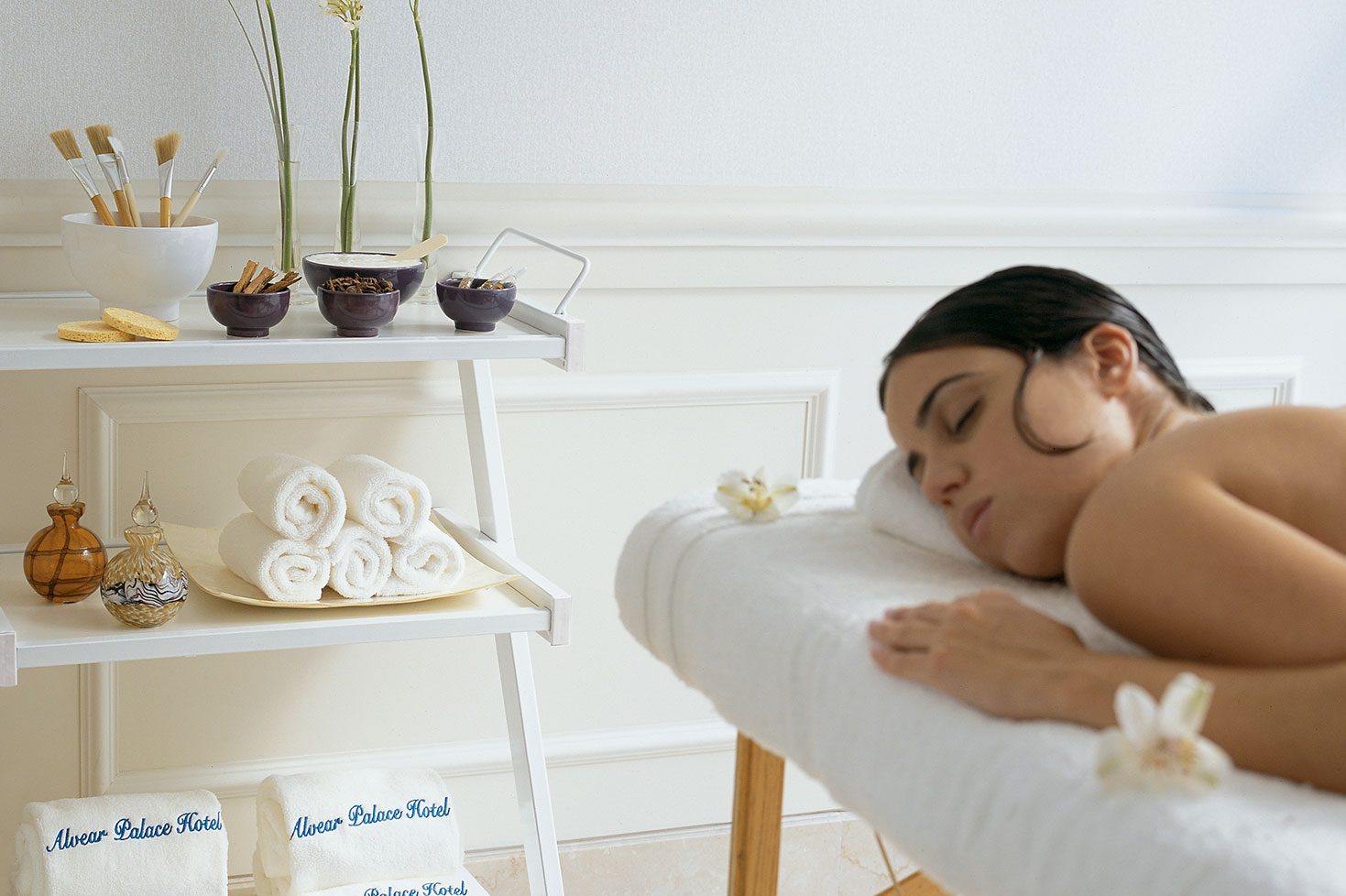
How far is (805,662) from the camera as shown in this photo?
89cm

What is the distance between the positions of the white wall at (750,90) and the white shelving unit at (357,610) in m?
0.20

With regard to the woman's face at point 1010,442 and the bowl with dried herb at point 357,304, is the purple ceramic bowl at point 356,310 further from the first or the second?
the woman's face at point 1010,442

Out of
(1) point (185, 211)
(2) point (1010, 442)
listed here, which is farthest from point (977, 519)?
(1) point (185, 211)

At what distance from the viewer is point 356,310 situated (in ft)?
4.74

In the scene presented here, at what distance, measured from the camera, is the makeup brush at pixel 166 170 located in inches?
58.0

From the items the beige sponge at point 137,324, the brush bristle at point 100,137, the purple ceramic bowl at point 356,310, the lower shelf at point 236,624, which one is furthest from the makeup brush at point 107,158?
the lower shelf at point 236,624

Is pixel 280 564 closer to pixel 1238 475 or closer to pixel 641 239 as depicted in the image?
pixel 641 239

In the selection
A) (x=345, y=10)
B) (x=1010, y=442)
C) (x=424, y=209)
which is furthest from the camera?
(x=424, y=209)

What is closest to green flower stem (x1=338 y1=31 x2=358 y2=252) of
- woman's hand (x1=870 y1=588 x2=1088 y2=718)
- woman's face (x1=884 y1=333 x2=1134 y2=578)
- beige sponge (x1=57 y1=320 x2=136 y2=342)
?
beige sponge (x1=57 y1=320 x2=136 y2=342)

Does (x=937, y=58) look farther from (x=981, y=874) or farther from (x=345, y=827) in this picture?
(x=981, y=874)

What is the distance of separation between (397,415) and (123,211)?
49 cm

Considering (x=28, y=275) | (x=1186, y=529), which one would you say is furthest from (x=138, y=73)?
(x=1186, y=529)

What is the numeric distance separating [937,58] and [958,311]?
105 cm

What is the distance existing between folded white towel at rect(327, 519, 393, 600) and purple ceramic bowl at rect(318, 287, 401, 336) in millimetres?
221
